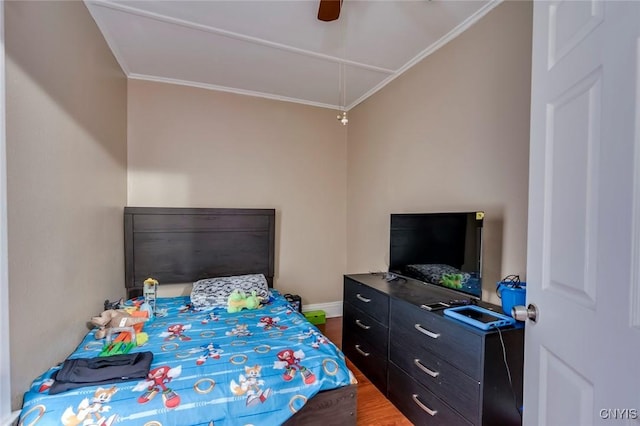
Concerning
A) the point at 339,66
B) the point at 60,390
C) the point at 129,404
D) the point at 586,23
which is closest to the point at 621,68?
the point at 586,23

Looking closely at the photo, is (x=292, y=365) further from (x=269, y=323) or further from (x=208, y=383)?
(x=269, y=323)

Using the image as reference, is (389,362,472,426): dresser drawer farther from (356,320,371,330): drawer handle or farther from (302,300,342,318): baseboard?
(302,300,342,318): baseboard

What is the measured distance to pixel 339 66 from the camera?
280 cm

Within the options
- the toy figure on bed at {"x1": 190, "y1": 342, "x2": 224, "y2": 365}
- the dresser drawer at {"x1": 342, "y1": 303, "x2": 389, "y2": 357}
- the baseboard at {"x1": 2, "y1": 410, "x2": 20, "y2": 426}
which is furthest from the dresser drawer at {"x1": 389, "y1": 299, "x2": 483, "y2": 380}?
the baseboard at {"x1": 2, "y1": 410, "x2": 20, "y2": 426}

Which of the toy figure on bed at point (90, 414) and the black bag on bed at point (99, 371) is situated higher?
the black bag on bed at point (99, 371)

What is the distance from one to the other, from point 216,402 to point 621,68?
177 centimetres

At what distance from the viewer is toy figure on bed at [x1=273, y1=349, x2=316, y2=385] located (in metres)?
1.53

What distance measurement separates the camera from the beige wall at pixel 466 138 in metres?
1.80

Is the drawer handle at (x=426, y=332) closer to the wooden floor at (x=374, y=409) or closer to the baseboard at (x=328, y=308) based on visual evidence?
the wooden floor at (x=374, y=409)

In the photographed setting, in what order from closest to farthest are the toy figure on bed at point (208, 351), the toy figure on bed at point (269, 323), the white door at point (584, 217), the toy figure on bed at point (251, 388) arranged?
the white door at point (584, 217), the toy figure on bed at point (251, 388), the toy figure on bed at point (208, 351), the toy figure on bed at point (269, 323)

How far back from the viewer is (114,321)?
6.68ft

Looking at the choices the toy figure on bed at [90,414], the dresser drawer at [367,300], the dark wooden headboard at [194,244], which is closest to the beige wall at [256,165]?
the dark wooden headboard at [194,244]

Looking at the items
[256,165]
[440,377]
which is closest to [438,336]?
[440,377]

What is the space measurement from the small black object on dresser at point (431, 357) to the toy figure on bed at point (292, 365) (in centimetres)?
70
